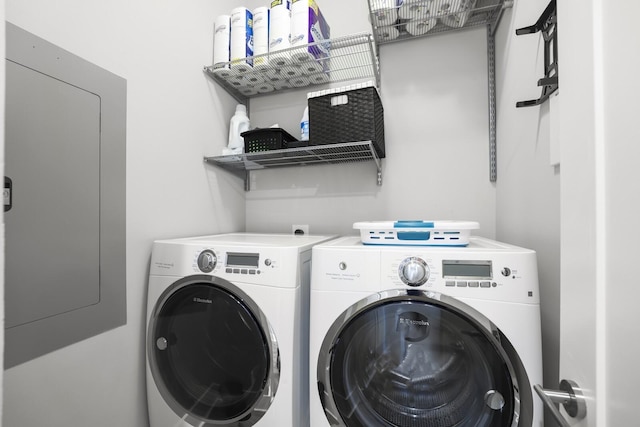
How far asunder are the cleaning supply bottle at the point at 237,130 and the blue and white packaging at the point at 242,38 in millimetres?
250

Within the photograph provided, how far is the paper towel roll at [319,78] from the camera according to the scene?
1.59m

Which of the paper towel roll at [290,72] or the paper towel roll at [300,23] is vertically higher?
the paper towel roll at [300,23]

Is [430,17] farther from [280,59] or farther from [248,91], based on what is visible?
[248,91]

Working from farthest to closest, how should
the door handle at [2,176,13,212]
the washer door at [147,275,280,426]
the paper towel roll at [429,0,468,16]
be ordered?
the paper towel roll at [429,0,468,16] < the washer door at [147,275,280,426] < the door handle at [2,176,13,212]

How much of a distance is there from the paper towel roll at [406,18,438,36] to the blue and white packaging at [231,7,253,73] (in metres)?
0.83

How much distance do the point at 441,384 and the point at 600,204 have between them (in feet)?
2.41

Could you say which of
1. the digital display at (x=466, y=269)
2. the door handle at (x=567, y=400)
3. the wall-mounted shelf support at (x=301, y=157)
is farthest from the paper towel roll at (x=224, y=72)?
the door handle at (x=567, y=400)

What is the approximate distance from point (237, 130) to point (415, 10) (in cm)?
111

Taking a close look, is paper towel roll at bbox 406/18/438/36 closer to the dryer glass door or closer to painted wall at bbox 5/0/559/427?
painted wall at bbox 5/0/559/427

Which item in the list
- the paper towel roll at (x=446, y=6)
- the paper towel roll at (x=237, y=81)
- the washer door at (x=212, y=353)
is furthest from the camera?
the paper towel roll at (x=237, y=81)

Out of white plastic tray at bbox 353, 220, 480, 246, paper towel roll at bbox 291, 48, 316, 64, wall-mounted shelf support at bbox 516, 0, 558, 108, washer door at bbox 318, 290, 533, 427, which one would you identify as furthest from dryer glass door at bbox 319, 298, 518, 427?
paper towel roll at bbox 291, 48, 316, 64

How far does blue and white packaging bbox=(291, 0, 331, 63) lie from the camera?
1.32 meters

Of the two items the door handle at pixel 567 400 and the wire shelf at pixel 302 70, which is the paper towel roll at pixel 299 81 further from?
the door handle at pixel 567 400

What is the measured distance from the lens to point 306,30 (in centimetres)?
132
